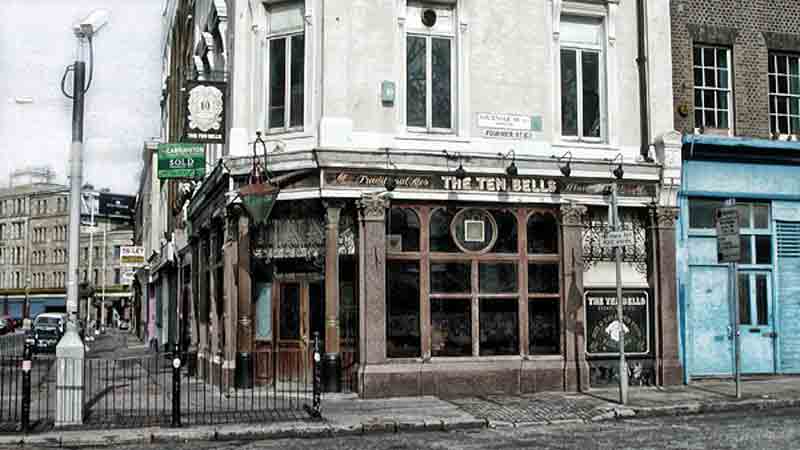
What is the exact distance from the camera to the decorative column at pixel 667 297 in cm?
1792

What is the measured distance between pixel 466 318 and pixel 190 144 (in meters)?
6.96

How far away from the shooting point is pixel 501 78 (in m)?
17.8

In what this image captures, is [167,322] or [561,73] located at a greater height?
[561,73]

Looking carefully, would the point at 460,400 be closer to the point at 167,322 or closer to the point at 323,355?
the point at 323,355

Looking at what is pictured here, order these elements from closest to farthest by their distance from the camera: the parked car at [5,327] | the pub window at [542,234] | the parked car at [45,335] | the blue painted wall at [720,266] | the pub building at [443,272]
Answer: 1. the pub building at [443,272]
2. the pub window at [542,234]
3. the blue painted wall at [720,266]
4. the parked car at [45,335]
5. the parked car at [5,327]

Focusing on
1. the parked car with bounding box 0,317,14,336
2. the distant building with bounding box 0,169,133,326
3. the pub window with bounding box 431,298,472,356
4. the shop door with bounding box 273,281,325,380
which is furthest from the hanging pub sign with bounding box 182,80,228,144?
the distant building with bounding box 0,169,133,326

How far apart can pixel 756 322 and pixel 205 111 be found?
12636mm

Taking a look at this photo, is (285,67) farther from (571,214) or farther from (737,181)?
(737,181)

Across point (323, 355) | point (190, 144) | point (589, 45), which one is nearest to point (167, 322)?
point (190, 144)

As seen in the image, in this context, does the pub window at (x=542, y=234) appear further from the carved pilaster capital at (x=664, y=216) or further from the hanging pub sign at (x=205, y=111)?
the hanging pub sign at (x=205, y=111)

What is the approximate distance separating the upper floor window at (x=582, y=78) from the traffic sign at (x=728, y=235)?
128 inches

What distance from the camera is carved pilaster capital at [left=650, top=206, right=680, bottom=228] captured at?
1822 centimetres

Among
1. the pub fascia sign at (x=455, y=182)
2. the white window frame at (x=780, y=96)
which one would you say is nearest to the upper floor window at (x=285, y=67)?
the pub fascia sign at (x=455, y=182)

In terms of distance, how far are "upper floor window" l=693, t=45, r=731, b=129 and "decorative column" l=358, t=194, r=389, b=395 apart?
7.83 m
